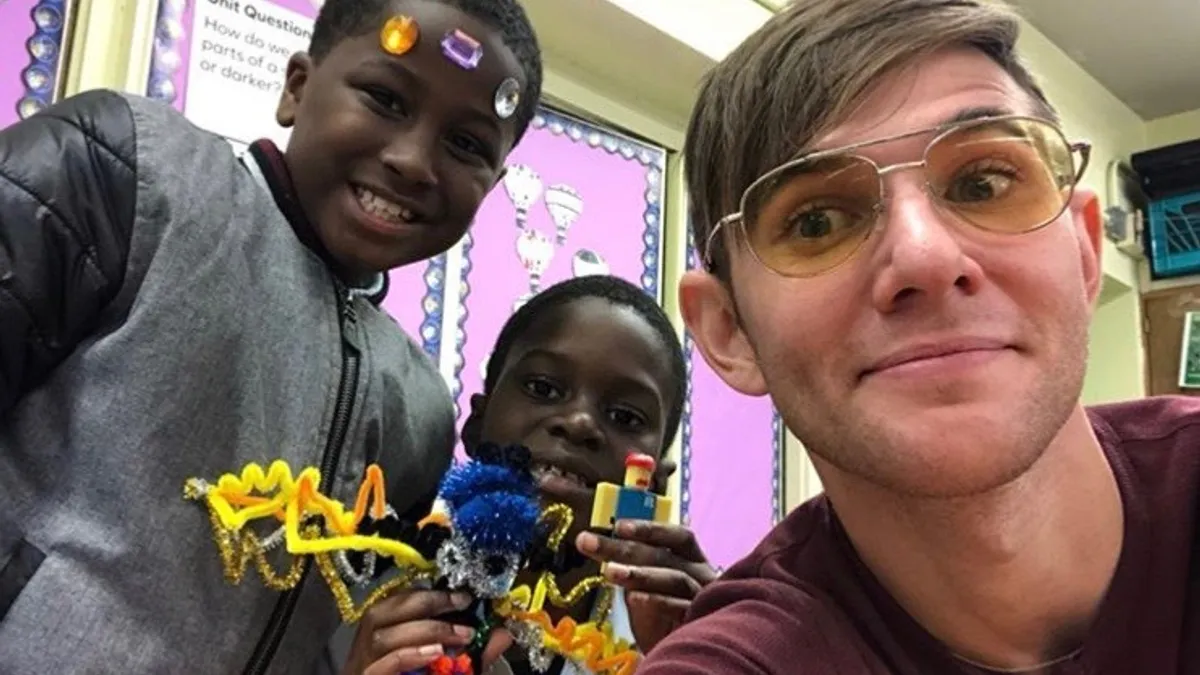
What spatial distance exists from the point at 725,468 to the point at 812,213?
1.38m

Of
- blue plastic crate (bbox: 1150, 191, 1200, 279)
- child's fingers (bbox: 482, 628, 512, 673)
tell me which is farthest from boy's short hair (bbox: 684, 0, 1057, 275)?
blue plastic crate (bbox: 1150, 191, 1200, 279)

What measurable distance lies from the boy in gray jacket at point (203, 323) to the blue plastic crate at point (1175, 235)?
8.05 ft

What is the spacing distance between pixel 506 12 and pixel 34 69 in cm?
59

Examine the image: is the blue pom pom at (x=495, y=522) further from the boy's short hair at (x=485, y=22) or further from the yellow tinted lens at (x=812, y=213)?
the boy's short hair at (x=485, y=22)

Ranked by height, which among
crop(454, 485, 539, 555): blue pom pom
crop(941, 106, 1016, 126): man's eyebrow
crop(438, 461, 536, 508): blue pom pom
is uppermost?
crop(941, 106, 1016, 126): man's eyebrow

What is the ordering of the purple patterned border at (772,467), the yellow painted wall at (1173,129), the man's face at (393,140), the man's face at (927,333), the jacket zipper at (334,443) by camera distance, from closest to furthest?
1. the man's face at (927,333)
2. the jacket zipper at (334,443)
3. the man's face at (393,140)
4. the purple patterned border at (772,467)
5. the yellow painted wall at (1173,129)

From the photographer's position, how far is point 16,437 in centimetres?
82

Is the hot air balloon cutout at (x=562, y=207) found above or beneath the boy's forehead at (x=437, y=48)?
beneath

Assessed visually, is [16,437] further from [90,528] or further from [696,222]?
[696,222]

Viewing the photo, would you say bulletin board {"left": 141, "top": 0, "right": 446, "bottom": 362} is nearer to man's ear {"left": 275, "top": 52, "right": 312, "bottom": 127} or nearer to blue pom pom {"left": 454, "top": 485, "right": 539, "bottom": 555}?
man's ear {"left": 275, "top": 52, "right": 312, "bottom": 127}

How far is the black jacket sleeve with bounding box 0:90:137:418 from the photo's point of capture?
785 mm

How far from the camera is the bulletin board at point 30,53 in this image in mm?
1246

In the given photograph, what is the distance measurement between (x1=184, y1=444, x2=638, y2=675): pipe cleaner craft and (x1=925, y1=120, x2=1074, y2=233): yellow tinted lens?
0.40 metres

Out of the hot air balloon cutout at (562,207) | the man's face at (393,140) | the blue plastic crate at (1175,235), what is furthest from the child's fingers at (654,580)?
the blue plastic crate at (1175,235)
